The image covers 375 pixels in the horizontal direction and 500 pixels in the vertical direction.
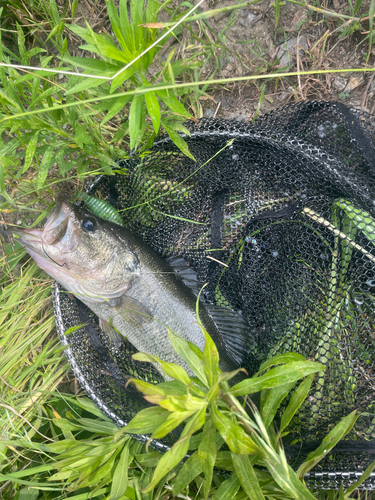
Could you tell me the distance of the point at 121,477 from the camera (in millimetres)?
2240

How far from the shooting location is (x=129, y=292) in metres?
2.52

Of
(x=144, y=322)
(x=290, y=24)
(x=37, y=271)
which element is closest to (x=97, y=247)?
(x=144, y=322)

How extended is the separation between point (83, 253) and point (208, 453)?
1557 mm

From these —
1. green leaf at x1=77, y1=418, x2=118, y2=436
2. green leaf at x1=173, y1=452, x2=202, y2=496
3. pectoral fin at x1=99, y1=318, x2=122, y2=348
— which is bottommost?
green leaf at x1=77, y1=418, x2=118, y2=436

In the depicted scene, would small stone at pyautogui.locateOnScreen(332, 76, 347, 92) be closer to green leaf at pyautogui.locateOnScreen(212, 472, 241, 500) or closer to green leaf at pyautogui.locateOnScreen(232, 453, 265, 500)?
green leaf at pyautogui.locateOnScreen(232, 453, 265, 500)

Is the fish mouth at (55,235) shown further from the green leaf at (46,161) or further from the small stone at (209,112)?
the small stone at (209,112)

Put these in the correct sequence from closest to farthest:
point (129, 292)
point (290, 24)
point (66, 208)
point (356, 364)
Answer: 1. point (356, 364)
2. point (66, 208)
3. point (129, 292)
4. point (290, 24)

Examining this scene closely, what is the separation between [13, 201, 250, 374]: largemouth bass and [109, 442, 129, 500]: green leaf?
2.38 ft

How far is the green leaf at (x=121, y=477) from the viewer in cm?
217

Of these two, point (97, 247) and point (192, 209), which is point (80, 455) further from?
point (192, 209)

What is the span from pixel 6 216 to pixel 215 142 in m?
2.07

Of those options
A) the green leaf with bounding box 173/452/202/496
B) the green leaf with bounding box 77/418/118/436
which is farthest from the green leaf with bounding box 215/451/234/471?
the green leaf with bounding box 77/418/118/436

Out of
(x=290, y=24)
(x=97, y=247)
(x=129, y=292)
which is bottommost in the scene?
(x=129, y=292)

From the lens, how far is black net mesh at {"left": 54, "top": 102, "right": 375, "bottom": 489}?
6.80ft
